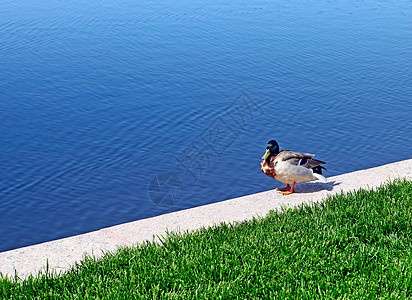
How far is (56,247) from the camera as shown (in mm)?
5980

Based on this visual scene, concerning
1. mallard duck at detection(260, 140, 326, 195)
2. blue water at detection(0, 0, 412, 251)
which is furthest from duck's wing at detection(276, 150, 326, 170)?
blue water at detection(0, 0, 412, 251)

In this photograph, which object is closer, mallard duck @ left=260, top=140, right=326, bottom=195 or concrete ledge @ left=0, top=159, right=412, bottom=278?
concrete ledge @ left=0, top=159, right=412, bottom=278

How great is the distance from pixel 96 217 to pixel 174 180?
1842 mm

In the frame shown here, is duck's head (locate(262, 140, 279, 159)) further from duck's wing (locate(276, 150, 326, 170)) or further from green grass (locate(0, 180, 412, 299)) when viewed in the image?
green grass (locate(0, 180, 412, 299))

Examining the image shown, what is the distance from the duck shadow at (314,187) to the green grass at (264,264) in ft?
4.07

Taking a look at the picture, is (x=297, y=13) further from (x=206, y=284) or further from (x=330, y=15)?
(x=206, y=284)

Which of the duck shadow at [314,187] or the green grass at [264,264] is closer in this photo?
the green grass at [264,264]

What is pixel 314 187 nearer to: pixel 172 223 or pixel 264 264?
pixel 172 223

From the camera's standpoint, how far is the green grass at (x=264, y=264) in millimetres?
4852

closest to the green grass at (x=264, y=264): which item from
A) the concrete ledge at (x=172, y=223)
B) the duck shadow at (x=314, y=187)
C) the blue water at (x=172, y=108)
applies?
the concrete ledge at (x=172, y=223)

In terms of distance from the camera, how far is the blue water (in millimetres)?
9805

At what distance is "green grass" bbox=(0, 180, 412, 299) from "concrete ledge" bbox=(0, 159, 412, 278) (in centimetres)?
28

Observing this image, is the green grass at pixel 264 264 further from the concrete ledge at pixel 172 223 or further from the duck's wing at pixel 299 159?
the duck's wing at pixel 299 159

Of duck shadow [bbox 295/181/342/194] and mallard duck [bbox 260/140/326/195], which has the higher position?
mallard duck [bbox 260/140/326/195]
